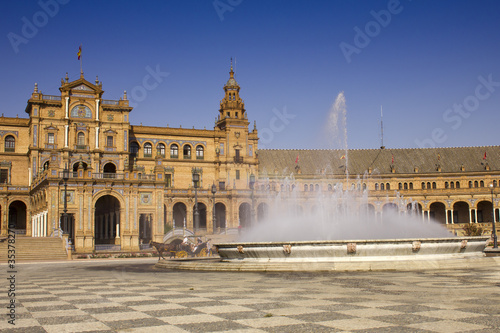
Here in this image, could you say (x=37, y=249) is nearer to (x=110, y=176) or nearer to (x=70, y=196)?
(x=70, y=196)

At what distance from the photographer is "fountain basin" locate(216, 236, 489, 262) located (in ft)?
66.0

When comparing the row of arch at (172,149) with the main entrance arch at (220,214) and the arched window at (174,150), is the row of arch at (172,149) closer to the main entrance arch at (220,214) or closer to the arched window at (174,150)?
the arched window at (174,150)

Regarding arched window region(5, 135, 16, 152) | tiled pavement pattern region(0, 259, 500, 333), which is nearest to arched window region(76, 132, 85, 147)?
arched window region(5, 135, 16, 152)

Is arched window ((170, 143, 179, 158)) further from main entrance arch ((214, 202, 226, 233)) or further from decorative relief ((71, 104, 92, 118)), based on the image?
decorative relief ((71, 104, 92, 118))

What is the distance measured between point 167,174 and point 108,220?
1580 cm

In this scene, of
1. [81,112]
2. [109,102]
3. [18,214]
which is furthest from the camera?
[109,102]

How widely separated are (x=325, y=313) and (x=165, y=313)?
2.74 m

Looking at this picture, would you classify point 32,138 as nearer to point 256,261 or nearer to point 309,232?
point 309,232

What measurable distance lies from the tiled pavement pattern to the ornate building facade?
3264 centimetres

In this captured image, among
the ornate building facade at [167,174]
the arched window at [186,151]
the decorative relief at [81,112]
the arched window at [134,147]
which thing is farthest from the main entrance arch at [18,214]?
the arched window at [186,151]

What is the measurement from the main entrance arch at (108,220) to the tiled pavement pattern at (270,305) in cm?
4356

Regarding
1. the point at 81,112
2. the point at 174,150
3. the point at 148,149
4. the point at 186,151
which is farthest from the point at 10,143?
the point at 186,151

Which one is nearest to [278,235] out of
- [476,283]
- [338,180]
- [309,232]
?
[309,232]

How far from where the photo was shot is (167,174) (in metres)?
77.5
